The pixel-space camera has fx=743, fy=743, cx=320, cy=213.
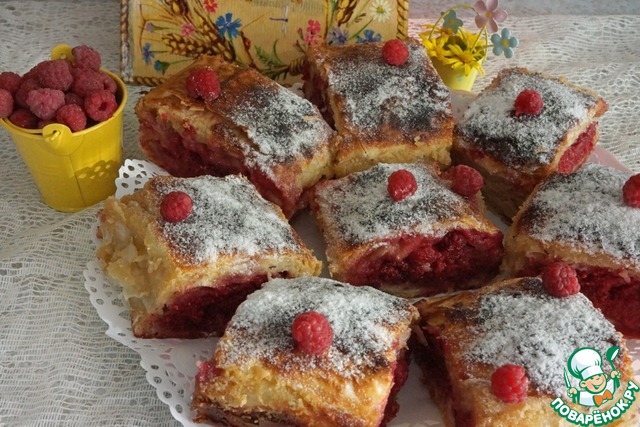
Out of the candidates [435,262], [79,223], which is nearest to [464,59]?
[435,262]

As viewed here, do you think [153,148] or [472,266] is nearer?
[472,266]

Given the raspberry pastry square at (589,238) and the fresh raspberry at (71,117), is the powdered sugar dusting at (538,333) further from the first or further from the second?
the fresh raspberry at (71,117)

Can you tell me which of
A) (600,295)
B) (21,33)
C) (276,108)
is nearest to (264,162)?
(276,108)

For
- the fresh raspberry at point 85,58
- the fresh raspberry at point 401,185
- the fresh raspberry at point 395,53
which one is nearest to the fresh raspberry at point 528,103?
the fresh raspberry at point 395,53

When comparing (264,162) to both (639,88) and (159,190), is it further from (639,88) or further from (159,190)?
(639,88)

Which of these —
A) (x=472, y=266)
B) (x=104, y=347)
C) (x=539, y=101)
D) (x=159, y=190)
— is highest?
(x=539, y=101)

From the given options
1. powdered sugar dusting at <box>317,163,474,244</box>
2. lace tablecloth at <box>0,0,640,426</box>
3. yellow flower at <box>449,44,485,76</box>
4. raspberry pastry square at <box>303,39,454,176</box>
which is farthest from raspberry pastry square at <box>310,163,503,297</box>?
lace tablecloth at <box>0,0,640,426</box>
